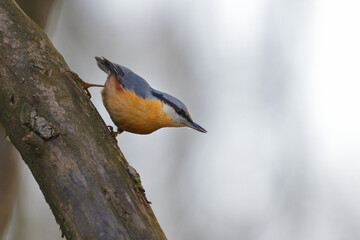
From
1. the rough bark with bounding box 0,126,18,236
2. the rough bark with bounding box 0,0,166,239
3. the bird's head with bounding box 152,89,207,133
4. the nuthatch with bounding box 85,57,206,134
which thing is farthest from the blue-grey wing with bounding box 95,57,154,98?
the rough bark with bounding box 0,126,18,236

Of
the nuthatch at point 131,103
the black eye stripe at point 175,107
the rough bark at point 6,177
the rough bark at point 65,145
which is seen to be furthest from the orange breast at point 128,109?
the rough bark at point 6,177

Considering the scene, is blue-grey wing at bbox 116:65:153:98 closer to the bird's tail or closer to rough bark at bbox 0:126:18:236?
the bird's tail

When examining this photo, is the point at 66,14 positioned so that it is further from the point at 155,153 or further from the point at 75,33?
the point at 155,153

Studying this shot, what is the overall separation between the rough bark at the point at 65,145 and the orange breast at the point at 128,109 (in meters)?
0.87

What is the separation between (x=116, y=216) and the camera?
2.14 m

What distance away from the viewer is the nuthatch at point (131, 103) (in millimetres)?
3465

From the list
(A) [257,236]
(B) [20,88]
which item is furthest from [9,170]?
(A) [257,236]

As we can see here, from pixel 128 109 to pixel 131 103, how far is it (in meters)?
0.06

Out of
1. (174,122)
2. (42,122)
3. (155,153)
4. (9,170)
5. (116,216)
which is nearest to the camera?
(116,216)

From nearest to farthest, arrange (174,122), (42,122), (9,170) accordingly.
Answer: (42,122), (174,122), (9,170)

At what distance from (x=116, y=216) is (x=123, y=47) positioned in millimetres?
7005

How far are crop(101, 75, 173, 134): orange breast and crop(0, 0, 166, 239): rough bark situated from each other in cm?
87

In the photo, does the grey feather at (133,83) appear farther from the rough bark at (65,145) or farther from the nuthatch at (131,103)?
the rough bark at (65,145)

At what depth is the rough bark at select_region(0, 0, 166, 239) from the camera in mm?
2121
